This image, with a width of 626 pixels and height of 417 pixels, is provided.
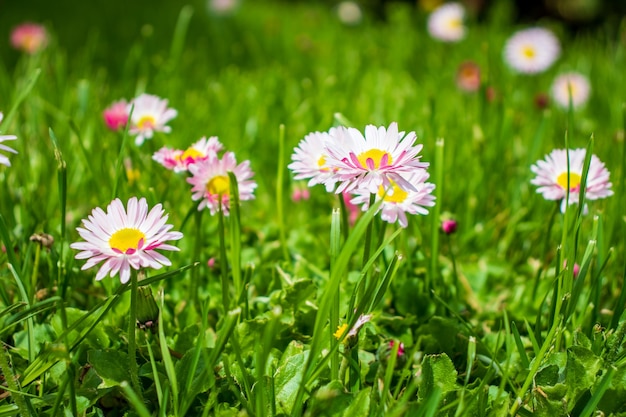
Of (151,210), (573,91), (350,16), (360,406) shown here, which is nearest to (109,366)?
(151,210)

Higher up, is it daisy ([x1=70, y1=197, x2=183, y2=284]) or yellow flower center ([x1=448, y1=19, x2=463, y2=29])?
yellow flower center ([x1=448, y1=19, x2=463, y2=29])

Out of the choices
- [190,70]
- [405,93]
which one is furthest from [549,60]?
[190,70]

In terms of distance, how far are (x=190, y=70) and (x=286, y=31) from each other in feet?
3.92

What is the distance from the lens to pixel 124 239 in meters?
0.79

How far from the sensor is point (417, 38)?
10.7ft

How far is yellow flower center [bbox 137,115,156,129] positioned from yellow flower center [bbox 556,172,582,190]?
29.7 inches

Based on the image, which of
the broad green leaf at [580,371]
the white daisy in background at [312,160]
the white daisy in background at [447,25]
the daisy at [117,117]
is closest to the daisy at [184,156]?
the white daisy in background at [312,160]

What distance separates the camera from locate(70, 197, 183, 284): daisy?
749 mm

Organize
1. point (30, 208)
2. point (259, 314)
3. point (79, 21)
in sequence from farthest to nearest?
point (79, 21) < point (30, 208) < point (259, 314)

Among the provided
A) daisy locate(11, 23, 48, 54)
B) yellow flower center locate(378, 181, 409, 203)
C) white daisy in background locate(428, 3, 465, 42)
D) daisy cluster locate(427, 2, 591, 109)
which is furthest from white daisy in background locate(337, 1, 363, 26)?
yellow flower center locate(378, 181, 409, 203)

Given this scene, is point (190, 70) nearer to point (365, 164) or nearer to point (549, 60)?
point (549, 60)

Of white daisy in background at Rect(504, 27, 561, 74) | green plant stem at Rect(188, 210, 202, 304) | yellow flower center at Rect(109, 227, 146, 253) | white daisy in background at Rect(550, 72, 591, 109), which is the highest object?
white daisy in background at Rect(504, 27, 561, 74)

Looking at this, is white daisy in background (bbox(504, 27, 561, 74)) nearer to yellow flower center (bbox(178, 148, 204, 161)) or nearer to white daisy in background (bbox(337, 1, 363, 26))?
white daisy in background (bbox(337, 1, 363, 26))

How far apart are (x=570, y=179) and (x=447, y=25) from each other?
223 cm
